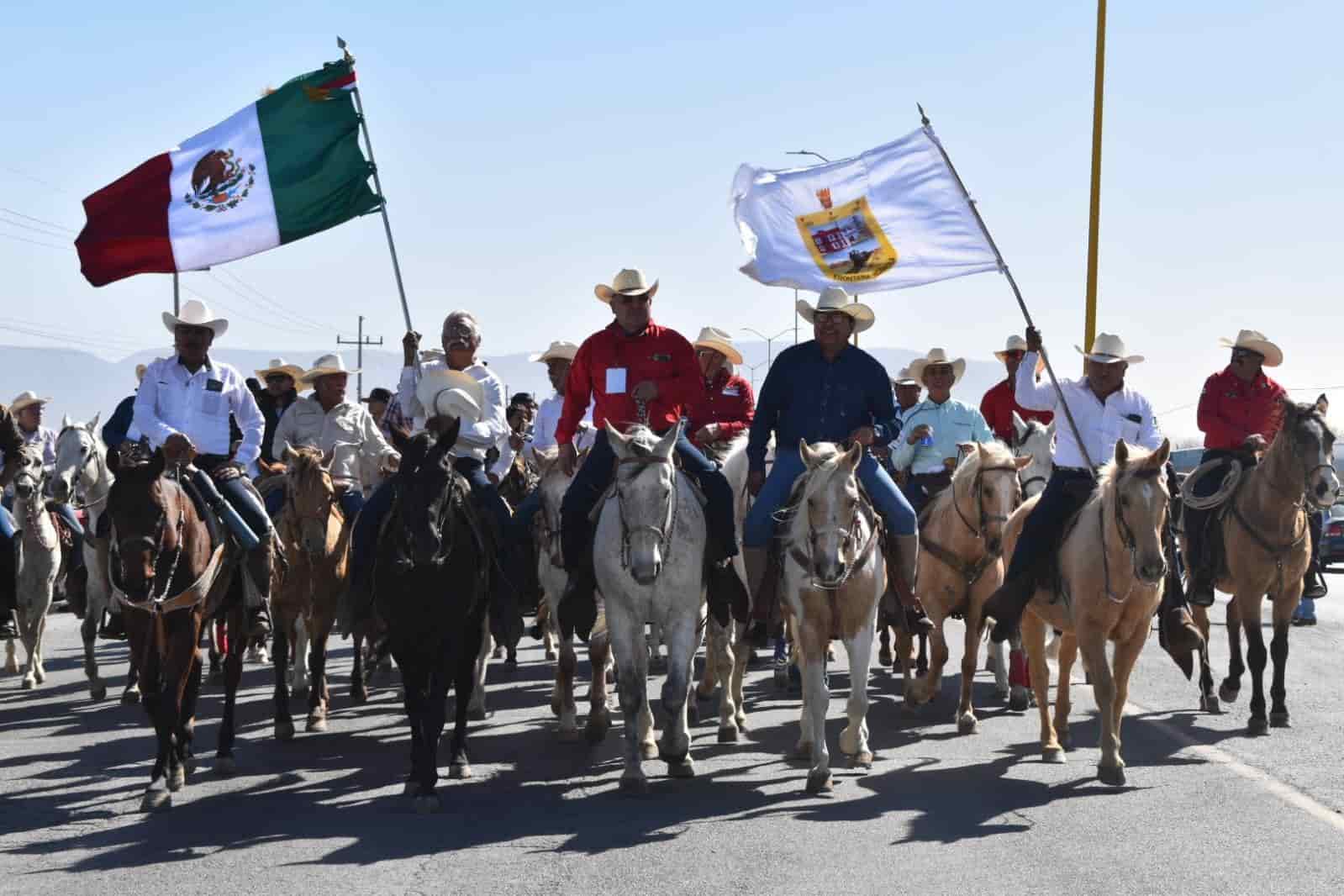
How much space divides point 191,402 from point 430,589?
87.3 inches

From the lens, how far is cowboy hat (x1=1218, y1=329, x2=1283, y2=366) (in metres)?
14.5

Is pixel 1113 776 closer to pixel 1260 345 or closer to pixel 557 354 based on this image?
pixel 1260 345

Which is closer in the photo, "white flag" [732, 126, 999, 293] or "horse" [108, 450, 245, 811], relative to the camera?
"horse" [108, 450, 245, 811]

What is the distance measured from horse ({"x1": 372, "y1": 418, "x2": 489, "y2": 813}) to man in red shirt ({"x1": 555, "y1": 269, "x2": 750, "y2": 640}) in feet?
2.15

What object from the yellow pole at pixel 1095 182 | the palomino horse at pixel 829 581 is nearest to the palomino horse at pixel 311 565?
the palomino horse at pixel 829 581

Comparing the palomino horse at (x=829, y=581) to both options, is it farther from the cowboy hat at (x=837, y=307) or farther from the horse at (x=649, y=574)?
the cowboy hat at (x=837, y=307)

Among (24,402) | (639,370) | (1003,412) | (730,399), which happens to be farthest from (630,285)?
(24,402)

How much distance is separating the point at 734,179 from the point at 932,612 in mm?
4366

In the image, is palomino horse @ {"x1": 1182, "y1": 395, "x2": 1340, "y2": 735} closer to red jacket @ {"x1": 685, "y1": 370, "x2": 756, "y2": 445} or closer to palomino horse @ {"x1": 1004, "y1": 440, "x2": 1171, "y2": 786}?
palomino horse @ {"x1": 1004, "y1": 440, "x2": 1171, "y2": 786}

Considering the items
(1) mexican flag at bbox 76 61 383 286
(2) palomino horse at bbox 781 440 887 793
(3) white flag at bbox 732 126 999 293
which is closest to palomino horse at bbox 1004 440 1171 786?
(2) palomino horse at bbox 781 440 887 793

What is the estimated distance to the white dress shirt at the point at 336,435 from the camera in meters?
15.1

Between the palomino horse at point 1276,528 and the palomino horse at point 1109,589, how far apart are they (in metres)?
2.18

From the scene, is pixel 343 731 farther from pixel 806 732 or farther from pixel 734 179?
pixel 734 179

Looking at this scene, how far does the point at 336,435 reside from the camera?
15.1 meters
